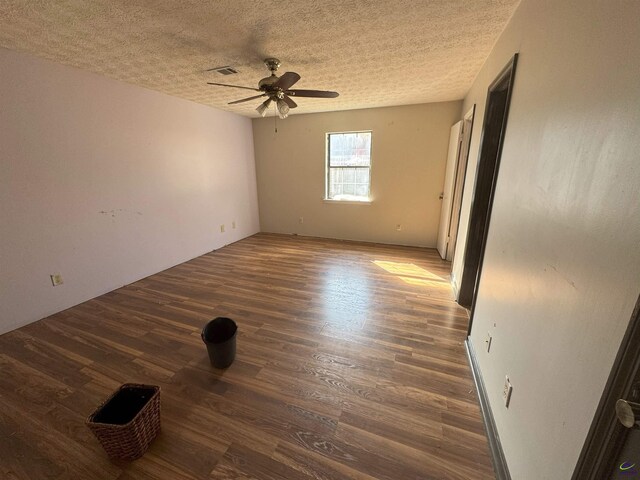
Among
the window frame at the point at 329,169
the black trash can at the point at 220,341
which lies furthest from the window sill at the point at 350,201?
the black trash can at the point at 220,341

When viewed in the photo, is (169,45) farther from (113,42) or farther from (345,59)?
(345,59)

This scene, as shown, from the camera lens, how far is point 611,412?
637 mm

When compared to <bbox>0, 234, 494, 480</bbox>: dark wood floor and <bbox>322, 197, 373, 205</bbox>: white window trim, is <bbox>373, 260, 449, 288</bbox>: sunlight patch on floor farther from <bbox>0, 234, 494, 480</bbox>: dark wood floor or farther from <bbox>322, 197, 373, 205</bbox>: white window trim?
<bbox>322, 197, 373, 205</bbox>: white window trim

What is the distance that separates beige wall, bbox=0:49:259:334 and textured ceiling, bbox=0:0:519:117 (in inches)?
13.5

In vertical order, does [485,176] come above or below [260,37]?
below

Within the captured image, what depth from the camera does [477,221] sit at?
250 cm

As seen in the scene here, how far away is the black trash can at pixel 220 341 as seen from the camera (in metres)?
1.88

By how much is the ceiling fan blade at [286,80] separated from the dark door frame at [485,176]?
4.96 feet

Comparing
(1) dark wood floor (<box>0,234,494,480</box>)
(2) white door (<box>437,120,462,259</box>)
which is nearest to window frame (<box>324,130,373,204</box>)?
(2) white door (<box>437,120,462,259</box>)

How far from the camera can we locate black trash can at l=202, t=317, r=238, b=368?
188 centimetres

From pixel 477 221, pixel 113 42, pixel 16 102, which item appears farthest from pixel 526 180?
pixel 16 102

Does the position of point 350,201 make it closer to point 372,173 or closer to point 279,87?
point 372,173

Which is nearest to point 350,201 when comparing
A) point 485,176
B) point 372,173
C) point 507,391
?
point 372,173

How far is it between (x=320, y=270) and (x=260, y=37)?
107 inches
